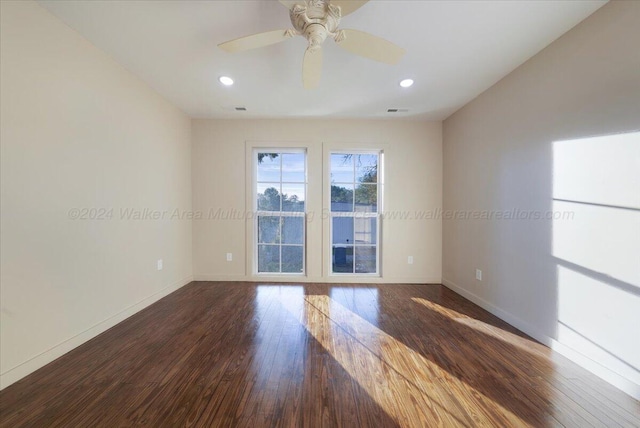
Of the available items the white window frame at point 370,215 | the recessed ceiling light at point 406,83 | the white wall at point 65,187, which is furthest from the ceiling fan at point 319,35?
the white window frame at point 370,215

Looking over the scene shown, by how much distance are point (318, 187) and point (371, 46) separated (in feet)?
7.43

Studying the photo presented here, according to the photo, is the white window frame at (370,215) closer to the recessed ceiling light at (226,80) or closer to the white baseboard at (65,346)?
the recessed ceiling light at (226,80)

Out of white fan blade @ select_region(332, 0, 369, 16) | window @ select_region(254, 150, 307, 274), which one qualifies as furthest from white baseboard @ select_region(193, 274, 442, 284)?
→ white fan blade @ select_region(332, 0, 369, 16)

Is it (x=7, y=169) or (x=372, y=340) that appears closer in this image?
(x=7, y=169)

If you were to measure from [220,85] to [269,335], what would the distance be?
265cm

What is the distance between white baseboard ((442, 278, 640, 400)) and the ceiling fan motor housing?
9.38 ft

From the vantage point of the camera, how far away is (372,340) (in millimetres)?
2121

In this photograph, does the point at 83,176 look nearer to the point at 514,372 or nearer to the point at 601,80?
the point at 514,372

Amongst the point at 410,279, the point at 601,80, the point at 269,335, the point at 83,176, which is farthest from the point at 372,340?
the point at 83,176

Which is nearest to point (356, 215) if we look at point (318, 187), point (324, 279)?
point (318, 187)

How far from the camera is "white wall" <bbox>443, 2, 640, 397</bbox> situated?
1.55 metres

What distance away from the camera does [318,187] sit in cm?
376

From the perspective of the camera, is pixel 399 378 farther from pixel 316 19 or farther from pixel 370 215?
pixel 370 215

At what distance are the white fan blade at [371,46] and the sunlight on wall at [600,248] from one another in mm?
1544
